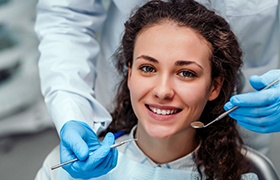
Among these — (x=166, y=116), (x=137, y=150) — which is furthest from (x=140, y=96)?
(x=137, y=150)

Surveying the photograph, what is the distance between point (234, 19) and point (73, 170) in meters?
0.69

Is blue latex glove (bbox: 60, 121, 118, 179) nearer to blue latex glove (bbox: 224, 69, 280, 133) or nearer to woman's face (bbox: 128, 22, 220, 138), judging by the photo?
woman's face (bbox: 128, 22, 220, 138)

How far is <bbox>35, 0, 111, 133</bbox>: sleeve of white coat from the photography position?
1.71m

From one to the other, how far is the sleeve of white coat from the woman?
0.13 meters

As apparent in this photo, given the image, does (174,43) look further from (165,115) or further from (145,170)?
(145,170)

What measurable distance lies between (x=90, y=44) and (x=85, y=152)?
0.55m

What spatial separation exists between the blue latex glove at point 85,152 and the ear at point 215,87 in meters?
0.35

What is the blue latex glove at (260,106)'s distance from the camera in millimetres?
1392

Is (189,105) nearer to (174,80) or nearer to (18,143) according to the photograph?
(174,80)

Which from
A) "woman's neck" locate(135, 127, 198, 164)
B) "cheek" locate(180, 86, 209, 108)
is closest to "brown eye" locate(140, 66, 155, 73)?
"cheek" locate(180, 86, 209, 108)

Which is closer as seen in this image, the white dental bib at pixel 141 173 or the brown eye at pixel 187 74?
the brown eye at pixel 187 74

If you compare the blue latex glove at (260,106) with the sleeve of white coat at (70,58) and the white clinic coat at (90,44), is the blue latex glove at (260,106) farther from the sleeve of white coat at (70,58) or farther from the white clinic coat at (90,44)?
the sleeve of white coat at (70,58)

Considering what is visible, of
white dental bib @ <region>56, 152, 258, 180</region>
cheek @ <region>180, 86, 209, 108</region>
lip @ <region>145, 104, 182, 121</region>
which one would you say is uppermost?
cheek @ <region>180, 86, 209, 108</region>

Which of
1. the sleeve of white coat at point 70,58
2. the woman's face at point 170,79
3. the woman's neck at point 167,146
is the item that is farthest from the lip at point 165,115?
the sleeve of white coat at point 70,58
